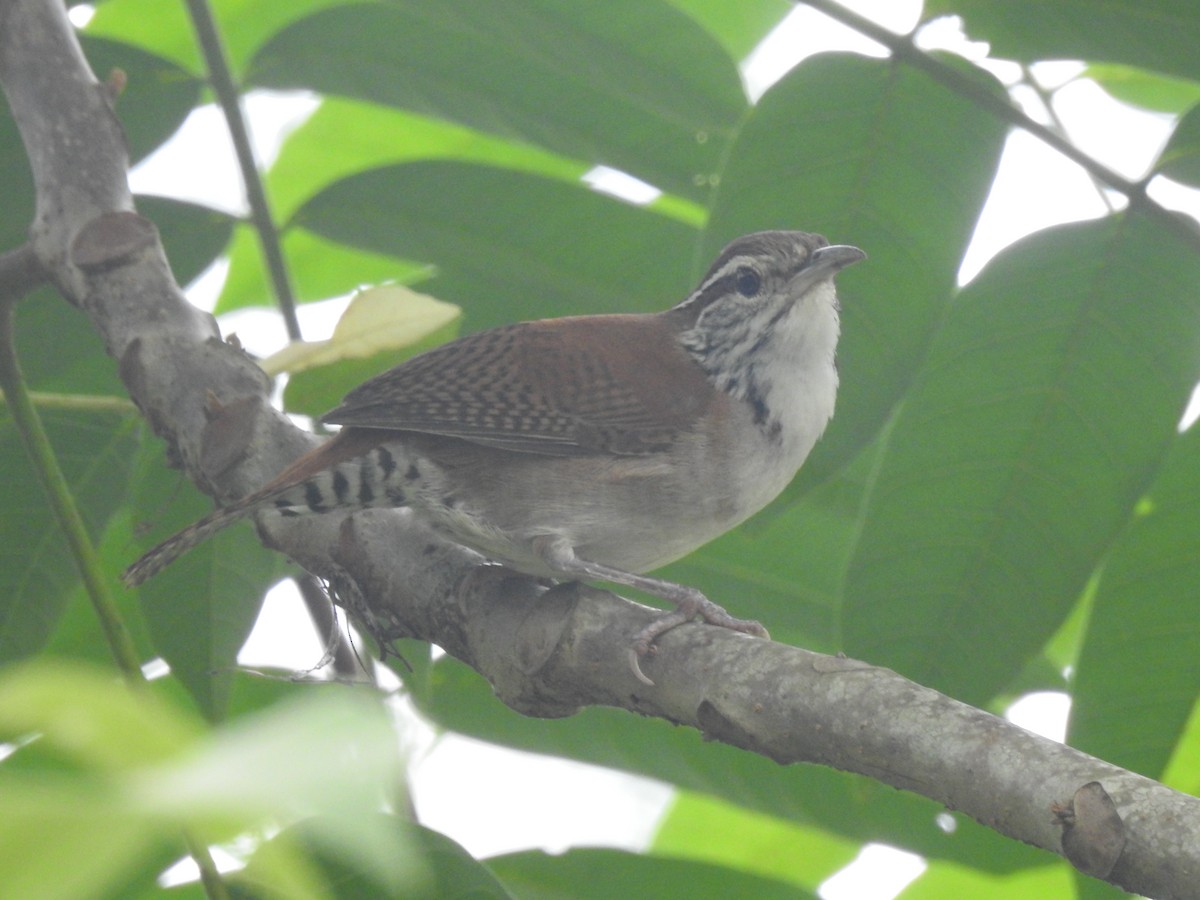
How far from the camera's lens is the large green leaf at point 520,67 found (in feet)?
9.55

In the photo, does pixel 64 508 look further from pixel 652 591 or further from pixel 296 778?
pixel 296 778

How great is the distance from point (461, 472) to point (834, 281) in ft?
3.03

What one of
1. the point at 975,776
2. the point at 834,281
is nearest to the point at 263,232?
the point at 834,281

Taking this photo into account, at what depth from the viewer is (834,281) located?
2834 millimetres

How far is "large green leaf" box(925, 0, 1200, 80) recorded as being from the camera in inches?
90.4

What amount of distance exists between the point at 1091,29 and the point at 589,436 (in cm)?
128

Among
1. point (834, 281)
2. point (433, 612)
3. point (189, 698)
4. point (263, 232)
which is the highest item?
point (834, 281)

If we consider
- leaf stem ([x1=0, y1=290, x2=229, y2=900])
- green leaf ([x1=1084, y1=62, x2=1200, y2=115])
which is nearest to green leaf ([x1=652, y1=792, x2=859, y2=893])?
leaf stem ([x1=0, y1=290, x2=229, y2=900])

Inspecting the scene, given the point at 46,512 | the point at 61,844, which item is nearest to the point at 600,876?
the point at 46,512

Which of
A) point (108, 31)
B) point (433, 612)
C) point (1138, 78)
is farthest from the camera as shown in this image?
point (108, 31)

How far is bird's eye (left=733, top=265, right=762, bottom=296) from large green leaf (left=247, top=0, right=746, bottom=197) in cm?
25

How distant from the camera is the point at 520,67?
2.95 m

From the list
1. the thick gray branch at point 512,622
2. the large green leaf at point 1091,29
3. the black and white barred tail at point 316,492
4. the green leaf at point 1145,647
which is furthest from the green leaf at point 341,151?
the green leaf at point 1145,647

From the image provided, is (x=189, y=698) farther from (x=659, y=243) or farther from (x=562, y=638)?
(x=659, y=243)
